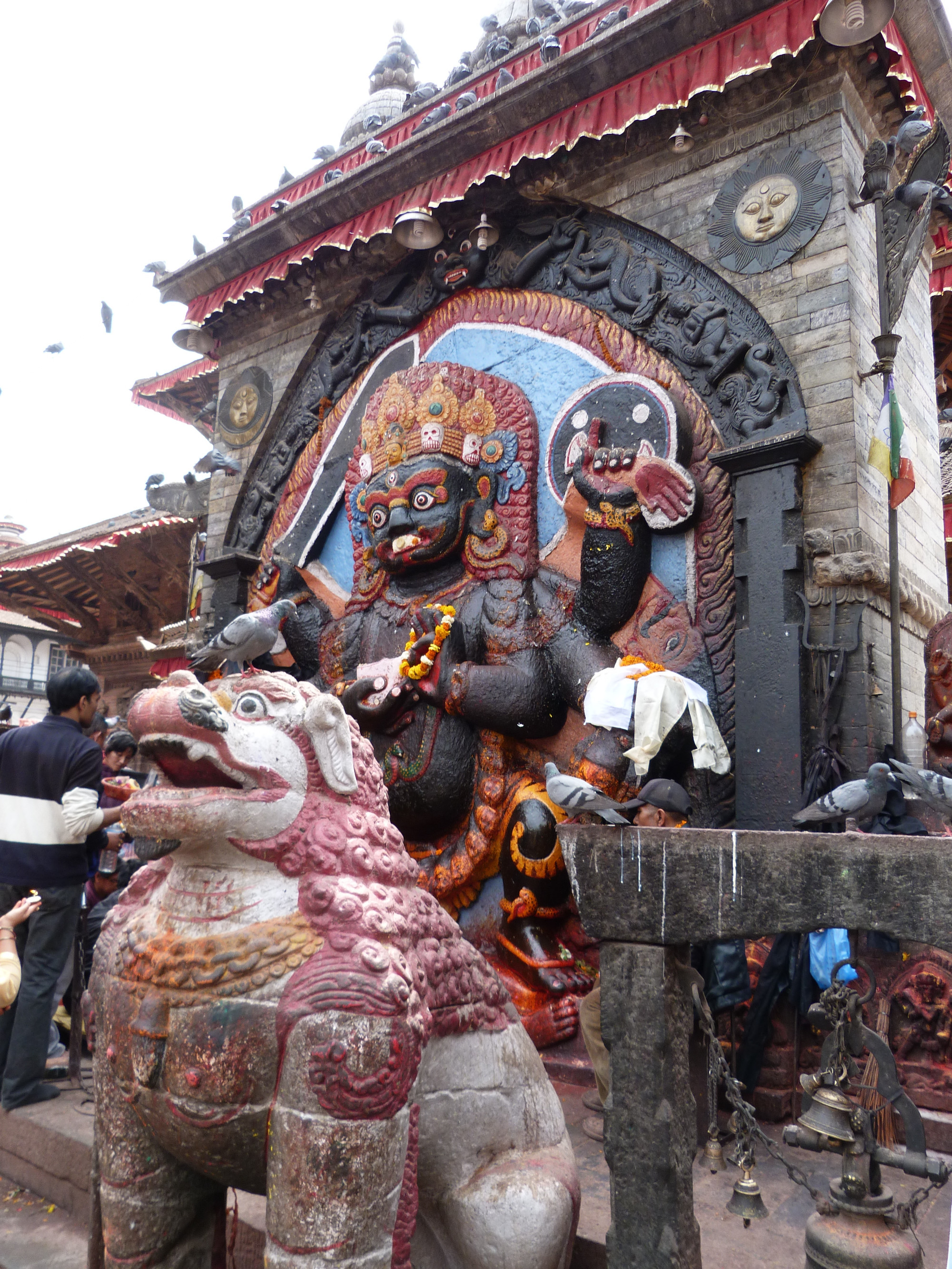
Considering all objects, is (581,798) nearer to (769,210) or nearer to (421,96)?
(769,210)

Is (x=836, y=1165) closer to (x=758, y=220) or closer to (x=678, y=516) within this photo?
(x=678, y=516)

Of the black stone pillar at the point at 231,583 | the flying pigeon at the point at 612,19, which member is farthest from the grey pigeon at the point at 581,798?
the flying pigeon at the point at 612,19

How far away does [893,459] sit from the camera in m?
4.89

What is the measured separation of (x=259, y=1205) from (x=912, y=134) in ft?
20.8

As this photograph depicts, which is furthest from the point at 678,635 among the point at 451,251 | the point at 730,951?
the point at 451,251

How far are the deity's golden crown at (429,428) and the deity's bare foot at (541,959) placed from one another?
3.17 m

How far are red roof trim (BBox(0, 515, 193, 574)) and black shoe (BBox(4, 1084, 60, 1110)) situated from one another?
7.36 metres

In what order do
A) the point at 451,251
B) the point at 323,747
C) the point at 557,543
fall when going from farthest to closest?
1. the point at 451,251
2. the point at 557,543
3. the point at 323,747

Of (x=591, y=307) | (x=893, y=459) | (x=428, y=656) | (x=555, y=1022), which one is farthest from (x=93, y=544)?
(x=893, y=459)

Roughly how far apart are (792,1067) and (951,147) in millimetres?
5449

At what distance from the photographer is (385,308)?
24.3 ft

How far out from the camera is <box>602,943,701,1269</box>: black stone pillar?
223 cm

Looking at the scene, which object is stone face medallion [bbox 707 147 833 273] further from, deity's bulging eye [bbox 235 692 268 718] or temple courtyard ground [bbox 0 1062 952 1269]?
temple courtyard ground [bbox 0 1062 952 1269]

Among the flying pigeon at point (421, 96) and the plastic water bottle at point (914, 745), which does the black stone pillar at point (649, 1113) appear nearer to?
the plastic water bottle at point (914, 745)
